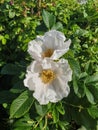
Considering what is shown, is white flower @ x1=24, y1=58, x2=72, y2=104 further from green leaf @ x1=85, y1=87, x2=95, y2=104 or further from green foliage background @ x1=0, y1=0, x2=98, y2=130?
green leaf @ x1=85, y1=87, x2=95, y2=104

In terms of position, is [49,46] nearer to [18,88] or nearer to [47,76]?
[47,76]

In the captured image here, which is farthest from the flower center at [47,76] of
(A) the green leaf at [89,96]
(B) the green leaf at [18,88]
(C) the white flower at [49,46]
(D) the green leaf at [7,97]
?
(D) the green leaf at [7,97]

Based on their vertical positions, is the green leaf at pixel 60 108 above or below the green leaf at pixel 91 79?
below

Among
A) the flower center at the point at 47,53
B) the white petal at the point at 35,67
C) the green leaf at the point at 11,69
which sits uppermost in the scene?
the flower center at the point at 47,53

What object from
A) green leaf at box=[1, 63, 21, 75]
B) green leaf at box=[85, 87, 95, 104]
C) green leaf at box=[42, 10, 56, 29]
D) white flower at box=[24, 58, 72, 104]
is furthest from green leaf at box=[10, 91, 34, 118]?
green leaf at box=[42, 10, 56, 29]

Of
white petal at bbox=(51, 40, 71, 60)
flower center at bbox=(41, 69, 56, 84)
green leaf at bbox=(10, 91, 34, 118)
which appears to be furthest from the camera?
green leaf at bbox=(10, 91, 34, 118)

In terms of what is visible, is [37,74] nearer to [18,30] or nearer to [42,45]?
[42,45]

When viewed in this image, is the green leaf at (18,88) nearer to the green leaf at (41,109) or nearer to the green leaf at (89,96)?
the green leaf at (41,109)

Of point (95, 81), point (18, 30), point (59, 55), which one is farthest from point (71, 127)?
point (59, 55)
